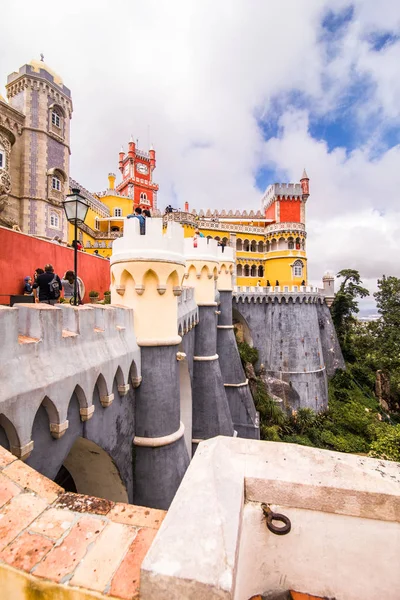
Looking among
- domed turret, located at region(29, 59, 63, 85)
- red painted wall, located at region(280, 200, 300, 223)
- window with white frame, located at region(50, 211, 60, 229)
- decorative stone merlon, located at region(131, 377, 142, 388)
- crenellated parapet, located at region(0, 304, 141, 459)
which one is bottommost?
decorative stone merlon, located at region(131, 377, 142, 388)

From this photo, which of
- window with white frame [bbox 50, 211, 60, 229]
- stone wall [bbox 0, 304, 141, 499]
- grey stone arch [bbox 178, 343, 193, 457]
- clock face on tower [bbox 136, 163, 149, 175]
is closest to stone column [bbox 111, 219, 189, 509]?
stone wall [bbox 0, 304, 141, 499]

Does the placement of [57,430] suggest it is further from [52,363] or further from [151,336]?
[151,336]

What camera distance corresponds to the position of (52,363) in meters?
3.17

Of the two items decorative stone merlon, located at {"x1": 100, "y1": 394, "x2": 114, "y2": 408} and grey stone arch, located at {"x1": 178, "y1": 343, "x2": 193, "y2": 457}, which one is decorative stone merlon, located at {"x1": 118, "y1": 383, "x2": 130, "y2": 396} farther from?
grey stone arch, located at {"x1": 178, "y1": 343, "x2": 193, "y2": 457}

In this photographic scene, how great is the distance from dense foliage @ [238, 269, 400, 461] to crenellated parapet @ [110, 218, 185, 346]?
42.2 ft

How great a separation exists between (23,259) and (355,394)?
2794 centimetres

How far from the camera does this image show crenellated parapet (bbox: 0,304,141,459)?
8.75 ft

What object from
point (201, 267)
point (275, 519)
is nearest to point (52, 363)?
point (275, 519)

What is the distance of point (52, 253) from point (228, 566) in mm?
10010

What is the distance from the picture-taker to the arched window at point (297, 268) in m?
33.6

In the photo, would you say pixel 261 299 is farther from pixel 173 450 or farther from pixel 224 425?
pixel 173 450

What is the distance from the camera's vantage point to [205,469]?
206cm

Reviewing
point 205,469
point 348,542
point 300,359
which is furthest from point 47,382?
point 300,359

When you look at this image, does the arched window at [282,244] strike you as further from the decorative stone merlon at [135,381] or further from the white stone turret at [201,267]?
the decorative stone merlon at [135,381]
